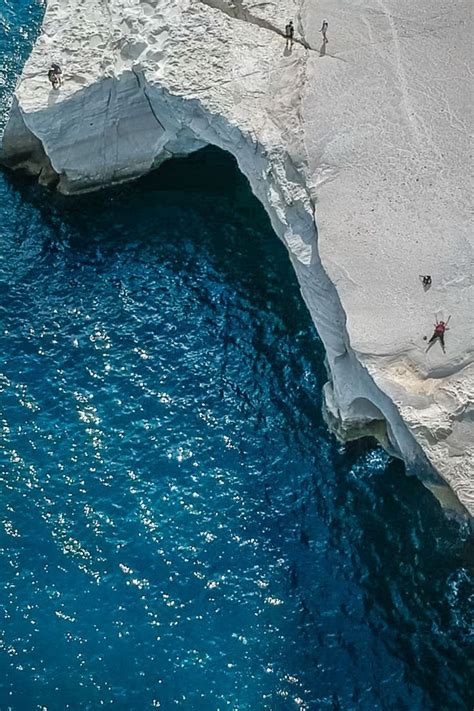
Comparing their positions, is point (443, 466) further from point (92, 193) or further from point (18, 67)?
point (18, 67)

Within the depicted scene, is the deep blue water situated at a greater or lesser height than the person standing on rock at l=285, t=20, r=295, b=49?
lesser

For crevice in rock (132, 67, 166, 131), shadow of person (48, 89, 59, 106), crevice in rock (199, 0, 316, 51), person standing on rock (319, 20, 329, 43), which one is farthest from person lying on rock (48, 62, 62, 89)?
person standing on rock (319, 20, 329, 43)

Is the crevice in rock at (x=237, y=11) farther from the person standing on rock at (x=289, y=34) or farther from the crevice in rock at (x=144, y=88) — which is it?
the crevice in rock at (x=144, y=88)

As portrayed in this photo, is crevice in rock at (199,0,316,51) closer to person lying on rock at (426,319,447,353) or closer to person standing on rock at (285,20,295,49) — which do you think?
person standing on rock at (285,20,295,49)

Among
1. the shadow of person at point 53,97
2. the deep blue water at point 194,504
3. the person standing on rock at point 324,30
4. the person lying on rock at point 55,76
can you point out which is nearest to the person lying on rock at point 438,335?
the deep blue water at point 194,504

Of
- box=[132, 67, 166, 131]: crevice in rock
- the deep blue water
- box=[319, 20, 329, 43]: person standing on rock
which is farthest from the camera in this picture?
box=[132, 67, 166, 131]: crevice in rock

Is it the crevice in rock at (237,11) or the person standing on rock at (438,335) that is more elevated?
the crevice in rock at (237,11)

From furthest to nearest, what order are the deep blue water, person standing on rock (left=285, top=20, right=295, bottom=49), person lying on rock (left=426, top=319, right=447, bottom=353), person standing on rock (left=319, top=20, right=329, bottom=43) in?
1. person standing on rock (left=319, top=20, right=329, bottom=43)
2. person standing on rock (left=285, top=20, right=295, bottom=49)
3. person lying on rock (left=426, top=319, right=447, bottom=353)
4. the deep blue water
